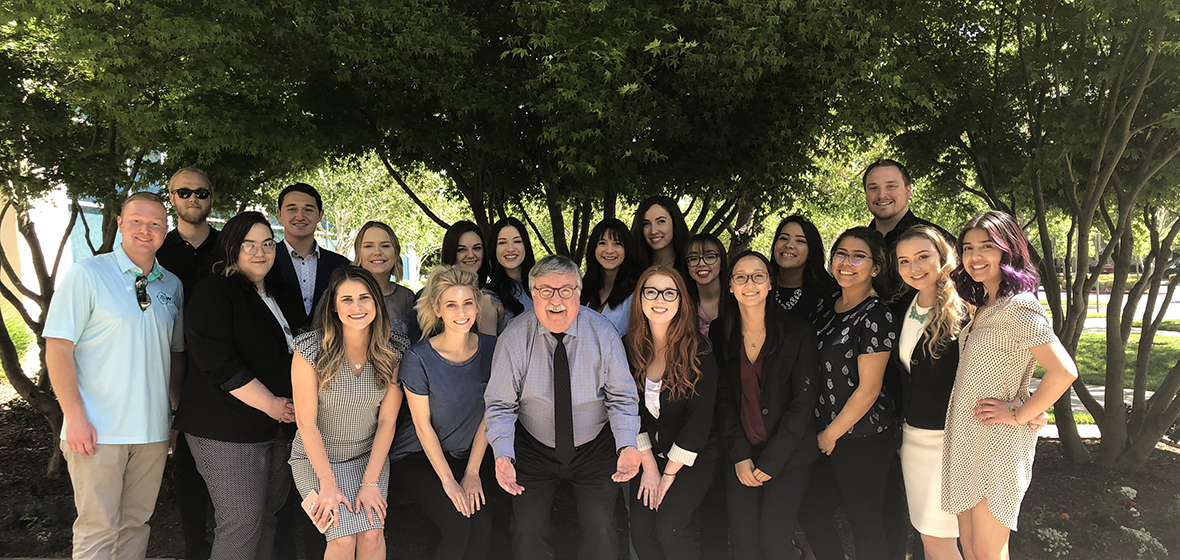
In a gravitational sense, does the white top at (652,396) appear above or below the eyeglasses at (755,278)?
below

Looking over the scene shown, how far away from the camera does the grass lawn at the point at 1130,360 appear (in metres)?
11.4

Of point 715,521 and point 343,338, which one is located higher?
point 343,338

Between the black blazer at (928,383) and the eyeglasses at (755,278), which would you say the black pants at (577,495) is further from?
the black blazer at (928,383)

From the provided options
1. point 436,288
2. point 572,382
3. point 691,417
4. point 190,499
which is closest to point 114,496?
point 190,499

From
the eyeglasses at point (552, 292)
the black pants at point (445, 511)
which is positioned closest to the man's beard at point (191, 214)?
Answer: the black pants at point (445, 511)

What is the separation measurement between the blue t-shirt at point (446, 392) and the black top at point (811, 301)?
6.12 feet

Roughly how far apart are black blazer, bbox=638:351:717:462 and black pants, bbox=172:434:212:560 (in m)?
2.75

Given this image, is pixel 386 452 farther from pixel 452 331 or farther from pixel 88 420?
pixel 88 420

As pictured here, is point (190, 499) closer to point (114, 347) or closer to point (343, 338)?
point (114, 347)

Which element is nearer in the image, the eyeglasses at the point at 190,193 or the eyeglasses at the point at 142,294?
the eyeglasses at the point at 142,294

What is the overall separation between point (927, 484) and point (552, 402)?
2.04 metres

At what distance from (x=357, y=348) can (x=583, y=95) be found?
2.35 metres

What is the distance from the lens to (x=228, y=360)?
11.3 ft

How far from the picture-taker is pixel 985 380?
325cm
